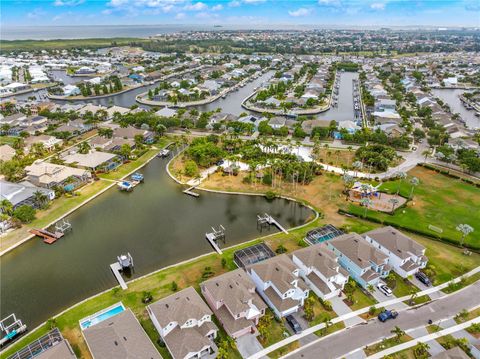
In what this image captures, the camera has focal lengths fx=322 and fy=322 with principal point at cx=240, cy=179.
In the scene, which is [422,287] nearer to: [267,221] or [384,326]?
[384,326]

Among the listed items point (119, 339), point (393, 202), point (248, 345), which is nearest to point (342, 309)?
point (248, 345)

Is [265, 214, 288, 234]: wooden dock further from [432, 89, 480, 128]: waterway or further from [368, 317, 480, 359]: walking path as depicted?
[432, 89, 480, 128]: waterway

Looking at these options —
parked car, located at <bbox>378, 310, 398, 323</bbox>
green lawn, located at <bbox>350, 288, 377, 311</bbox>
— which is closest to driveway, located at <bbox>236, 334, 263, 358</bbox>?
green lawn, located at <bbox>350, 288, 377, 311</bbox>

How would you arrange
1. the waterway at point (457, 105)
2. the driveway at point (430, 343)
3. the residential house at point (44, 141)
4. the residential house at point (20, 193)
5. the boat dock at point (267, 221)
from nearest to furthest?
the driveway at point (430, 343), the boat dock at point (267, 221), the residential house at point (20, 193), the residential house at point (44, 141), the waterway at point (457, 105)

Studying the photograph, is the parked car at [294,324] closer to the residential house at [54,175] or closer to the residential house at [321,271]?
the residential house at [321,271]

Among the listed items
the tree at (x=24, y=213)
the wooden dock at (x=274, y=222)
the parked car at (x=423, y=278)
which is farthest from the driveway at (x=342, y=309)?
the tree at (x=24, y=213)
